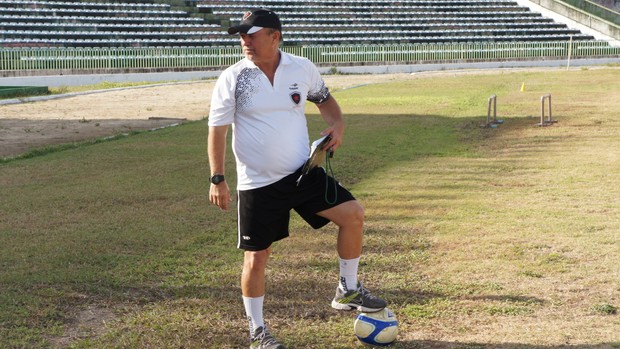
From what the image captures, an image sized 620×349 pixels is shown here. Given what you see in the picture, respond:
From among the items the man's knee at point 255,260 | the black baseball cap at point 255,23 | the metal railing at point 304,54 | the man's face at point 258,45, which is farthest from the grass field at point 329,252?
the metal railing at point 304,54

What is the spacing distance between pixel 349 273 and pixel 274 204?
74 centimetres

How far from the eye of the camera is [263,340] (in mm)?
5156

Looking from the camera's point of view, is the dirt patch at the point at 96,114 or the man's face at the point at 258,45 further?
the dirt patch at the point at 96,114

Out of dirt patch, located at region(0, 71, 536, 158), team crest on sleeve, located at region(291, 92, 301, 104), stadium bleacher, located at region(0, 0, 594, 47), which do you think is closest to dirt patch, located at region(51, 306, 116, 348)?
team crest on sleeve, located at region(291, 92, 301, 104)

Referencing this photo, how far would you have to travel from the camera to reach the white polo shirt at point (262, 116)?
5.16m

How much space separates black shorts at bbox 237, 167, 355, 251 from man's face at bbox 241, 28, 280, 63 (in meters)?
0.72

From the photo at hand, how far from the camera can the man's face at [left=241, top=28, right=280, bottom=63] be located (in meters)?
5.15

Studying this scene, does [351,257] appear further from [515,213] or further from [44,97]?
[44,97]

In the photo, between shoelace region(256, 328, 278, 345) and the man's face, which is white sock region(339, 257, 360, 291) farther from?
the man's face

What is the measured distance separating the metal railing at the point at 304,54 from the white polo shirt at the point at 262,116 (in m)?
33.4

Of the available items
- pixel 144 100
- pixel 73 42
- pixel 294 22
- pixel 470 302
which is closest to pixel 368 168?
pixel 470 302

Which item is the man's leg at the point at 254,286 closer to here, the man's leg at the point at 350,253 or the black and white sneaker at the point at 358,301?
the man's leg at the point at 350,253

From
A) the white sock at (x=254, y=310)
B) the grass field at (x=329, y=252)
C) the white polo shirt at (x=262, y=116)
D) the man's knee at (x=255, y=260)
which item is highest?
the white polo shirt at (x=262, y=116)

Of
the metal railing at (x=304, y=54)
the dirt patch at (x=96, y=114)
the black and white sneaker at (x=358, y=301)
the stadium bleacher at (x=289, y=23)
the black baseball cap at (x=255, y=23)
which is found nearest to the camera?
the black baseball cap at (x=255, y=23)
